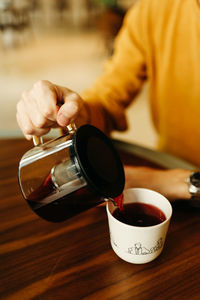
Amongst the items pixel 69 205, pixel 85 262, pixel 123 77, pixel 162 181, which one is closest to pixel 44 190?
pixel 69 205

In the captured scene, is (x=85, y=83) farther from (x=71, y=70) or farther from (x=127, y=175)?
(x=127, y=175)

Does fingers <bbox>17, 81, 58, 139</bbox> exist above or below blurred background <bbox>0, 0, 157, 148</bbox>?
above

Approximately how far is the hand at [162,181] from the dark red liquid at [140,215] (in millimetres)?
119

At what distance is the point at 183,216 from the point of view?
711mm

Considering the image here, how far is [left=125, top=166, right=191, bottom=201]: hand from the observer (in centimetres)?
75

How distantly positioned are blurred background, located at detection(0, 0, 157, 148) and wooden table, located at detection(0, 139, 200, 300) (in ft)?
1.83

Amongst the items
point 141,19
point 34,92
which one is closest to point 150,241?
point 34,92

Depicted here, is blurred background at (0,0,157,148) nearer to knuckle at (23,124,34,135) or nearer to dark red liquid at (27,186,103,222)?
knuckle at (23,124,34,135)

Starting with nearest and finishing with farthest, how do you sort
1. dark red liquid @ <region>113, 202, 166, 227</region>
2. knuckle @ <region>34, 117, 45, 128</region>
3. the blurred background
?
dark red liquid @ <region>113, 202, 166, 227</region> < knuckle @ <region>34, 117, 45, 128</region> < the blurred background

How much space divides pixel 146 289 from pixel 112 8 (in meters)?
4.49

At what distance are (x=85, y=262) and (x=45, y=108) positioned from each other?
362 millimetres

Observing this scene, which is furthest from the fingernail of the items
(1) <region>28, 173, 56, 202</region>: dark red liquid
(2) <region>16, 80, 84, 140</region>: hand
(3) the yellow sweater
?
(3) the yellow sweater

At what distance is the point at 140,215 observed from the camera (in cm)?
62

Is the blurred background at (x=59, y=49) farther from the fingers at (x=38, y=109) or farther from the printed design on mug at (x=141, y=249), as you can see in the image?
the printed design on mug at (x=141, y=249)
